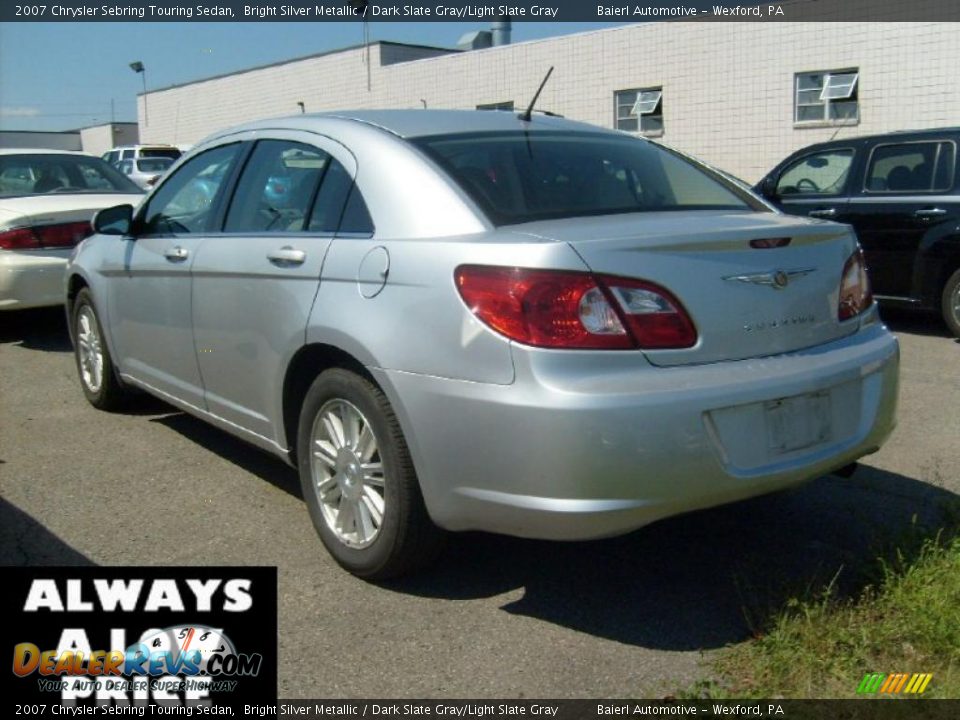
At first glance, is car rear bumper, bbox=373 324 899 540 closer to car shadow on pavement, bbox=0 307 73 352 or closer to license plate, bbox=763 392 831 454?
license plate, bbox=763 392 831 454

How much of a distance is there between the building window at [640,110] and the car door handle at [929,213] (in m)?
13.6

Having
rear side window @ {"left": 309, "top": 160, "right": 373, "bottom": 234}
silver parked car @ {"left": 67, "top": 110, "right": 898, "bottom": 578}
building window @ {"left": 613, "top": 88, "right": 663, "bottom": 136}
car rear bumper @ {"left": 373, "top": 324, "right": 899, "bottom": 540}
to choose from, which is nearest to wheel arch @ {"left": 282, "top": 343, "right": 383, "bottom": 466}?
silver parked car @ {"left": 67, "top": 110, "right": 898, "bottom": 578}

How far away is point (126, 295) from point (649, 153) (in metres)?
2.66

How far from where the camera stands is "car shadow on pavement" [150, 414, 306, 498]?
15.7 ft

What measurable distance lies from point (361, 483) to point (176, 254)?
1656 mm

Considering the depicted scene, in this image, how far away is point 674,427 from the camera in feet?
9.71

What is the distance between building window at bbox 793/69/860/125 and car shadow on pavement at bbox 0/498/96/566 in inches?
652

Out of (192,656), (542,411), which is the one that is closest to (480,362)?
(542,411)

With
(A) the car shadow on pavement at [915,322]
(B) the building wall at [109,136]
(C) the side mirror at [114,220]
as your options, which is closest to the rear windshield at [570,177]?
(C) the side mirror at [114,220]

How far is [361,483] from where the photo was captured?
140 inches

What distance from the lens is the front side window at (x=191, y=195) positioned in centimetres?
459

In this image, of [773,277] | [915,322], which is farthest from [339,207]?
[915,322]

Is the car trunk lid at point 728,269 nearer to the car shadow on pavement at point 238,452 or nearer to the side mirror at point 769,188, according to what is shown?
the car shadow on pavement at point 238,452

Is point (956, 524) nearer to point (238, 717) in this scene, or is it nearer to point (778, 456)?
point (778, 456)
